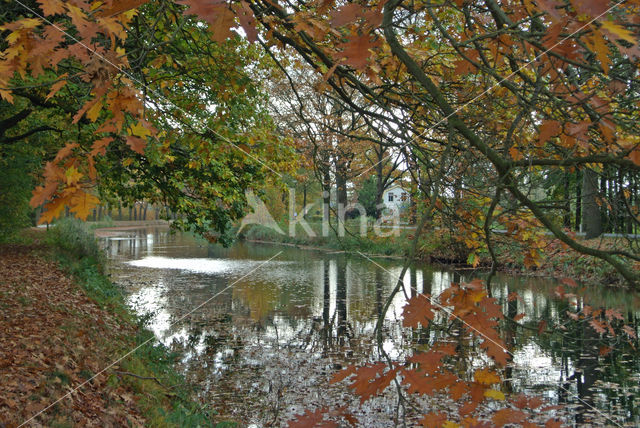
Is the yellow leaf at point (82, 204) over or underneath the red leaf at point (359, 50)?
underneath

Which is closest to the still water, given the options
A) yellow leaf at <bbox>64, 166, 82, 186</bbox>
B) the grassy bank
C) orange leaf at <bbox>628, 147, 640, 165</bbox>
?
the grassy bank

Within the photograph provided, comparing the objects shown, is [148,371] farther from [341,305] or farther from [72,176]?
[341,305]

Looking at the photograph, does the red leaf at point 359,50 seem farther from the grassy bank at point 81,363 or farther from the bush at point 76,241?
the bush at point 76,241

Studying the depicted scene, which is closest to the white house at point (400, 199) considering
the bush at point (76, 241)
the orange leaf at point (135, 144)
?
the orange leaf at point (135, 144)

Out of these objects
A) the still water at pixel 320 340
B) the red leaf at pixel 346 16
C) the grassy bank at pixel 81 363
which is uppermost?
the red leaf at pixel 346 16

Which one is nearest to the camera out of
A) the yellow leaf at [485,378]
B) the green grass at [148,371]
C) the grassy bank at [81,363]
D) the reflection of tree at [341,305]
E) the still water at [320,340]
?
the yellow leaf at [485,378]

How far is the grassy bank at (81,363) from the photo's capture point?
12.7ft

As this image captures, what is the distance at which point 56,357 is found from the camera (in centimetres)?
489

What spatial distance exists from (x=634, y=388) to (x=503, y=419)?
18.3ft

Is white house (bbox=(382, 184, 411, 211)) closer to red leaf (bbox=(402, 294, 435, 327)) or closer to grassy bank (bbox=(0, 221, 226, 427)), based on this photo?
grassy bank (bbox=(0, 221, 226, 427))

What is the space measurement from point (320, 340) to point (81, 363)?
4668mm

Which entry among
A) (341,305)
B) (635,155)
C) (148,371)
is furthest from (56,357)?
(341,305)

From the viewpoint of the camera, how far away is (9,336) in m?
5.18

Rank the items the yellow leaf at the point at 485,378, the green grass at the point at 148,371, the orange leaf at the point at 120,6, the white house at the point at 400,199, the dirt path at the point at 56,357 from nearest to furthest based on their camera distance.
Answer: the orange leaf at the point at 120,6
the yellow leaf at the point at 485,378
the dirt path at the point at 56,357
the green grass at the point at 148,371
the white house at the point at 400,199
